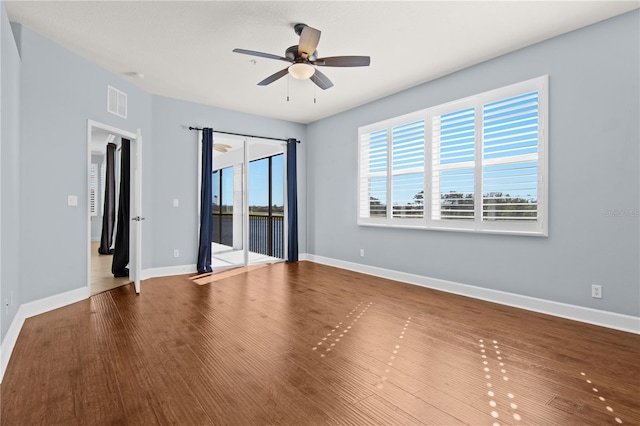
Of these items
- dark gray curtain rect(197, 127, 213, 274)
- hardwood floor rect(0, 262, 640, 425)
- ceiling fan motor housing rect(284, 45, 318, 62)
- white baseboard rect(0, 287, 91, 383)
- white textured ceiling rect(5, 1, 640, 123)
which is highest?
white textured ceiling rect(5, 1, 640, 123)

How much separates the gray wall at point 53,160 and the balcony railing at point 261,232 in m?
3.06

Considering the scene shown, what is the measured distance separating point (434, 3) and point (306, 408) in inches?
128

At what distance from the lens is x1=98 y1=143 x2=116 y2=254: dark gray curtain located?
24.8 feet

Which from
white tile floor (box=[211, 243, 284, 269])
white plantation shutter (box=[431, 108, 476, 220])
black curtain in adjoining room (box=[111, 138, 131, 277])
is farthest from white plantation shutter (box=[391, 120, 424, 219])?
black curtain in adjoining room (box=[111, 138, 131, 277])

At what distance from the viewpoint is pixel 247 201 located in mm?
6184

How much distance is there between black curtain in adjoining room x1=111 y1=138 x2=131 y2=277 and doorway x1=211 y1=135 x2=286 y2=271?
141 centimetres

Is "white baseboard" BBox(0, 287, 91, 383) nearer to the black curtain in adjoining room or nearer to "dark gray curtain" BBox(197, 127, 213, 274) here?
the black curtain in adjoining room

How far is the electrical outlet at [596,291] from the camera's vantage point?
314 centimetres

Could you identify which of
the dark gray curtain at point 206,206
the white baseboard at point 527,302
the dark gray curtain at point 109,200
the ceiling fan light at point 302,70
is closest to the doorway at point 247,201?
the dark gray curtain at point 206,206

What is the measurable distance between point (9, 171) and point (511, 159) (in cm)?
480

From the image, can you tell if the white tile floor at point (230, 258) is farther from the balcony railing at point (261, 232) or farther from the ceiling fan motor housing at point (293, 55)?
the ceiling fan motor housing at point (293, 55)

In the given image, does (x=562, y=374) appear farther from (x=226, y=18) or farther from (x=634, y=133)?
(x=226, y=18)

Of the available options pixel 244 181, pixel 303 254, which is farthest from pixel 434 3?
pixel 303 254

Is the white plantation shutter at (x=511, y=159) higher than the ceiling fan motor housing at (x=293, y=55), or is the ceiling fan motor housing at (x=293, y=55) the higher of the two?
the ceiling fan motor housing at (x=293, y=55)
